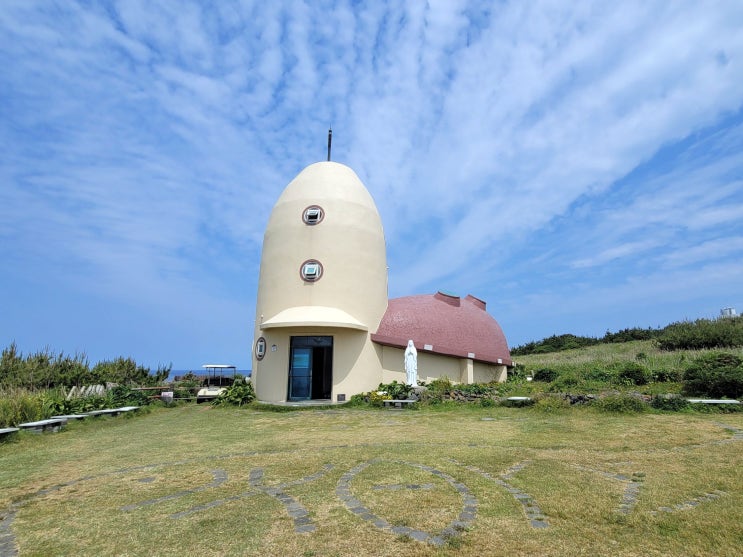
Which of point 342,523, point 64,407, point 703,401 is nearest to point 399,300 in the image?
point 703,401

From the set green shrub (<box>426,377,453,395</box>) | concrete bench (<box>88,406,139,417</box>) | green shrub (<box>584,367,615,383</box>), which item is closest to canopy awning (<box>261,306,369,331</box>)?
green shrub (<box>426,377,453,395</box>)

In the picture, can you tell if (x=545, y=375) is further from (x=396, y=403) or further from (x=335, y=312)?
(x=335, y=312)

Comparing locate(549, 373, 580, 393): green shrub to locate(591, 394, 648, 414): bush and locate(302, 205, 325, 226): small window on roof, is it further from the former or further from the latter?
locate(302, 205, 325, 226): small window on roof

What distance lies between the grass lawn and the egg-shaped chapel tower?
633 centimetres

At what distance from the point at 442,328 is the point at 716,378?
898cm

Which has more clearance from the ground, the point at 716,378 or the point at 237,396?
the point at 716,378

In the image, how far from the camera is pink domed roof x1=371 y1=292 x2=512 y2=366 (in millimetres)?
18000

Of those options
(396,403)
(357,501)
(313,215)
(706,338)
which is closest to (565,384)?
(396,403)

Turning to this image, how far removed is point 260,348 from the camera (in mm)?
17734

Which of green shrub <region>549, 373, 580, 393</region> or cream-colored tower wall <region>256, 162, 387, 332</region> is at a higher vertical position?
cream-colored tower wall <region>256, 162, 387, 332</region>

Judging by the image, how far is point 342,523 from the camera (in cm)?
462

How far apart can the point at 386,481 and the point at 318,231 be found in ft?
41.4

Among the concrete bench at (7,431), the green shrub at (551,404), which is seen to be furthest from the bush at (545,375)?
the concrete bench at (7,431)

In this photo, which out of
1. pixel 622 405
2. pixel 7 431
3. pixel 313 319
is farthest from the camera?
pixel 313 319
